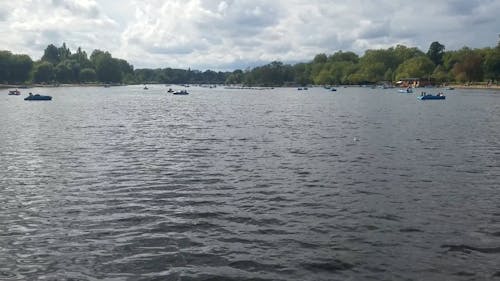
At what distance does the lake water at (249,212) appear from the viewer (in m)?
17.7

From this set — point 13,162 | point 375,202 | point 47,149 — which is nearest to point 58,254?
point 375,202

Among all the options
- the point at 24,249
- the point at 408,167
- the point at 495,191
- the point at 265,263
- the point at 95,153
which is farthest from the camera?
the point at 95,153

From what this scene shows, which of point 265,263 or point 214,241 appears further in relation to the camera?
point 214,241

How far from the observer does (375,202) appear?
26672 mm

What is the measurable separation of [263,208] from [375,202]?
20.8 feet

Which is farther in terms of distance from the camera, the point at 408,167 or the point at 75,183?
the point at 408,167

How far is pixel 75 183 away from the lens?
102 feet

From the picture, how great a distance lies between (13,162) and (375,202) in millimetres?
29030

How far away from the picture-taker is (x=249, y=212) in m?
24.6

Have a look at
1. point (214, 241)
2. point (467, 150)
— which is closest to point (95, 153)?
point (214, 241)

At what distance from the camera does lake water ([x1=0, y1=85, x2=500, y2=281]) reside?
58.1ft

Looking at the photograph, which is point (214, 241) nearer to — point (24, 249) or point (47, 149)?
point (24, 249)

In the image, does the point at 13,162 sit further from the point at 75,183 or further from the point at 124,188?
the point at 124,188

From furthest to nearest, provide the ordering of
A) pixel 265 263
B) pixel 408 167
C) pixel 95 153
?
pixel 95 153 < pixel 408 167 < pixel 265 263
